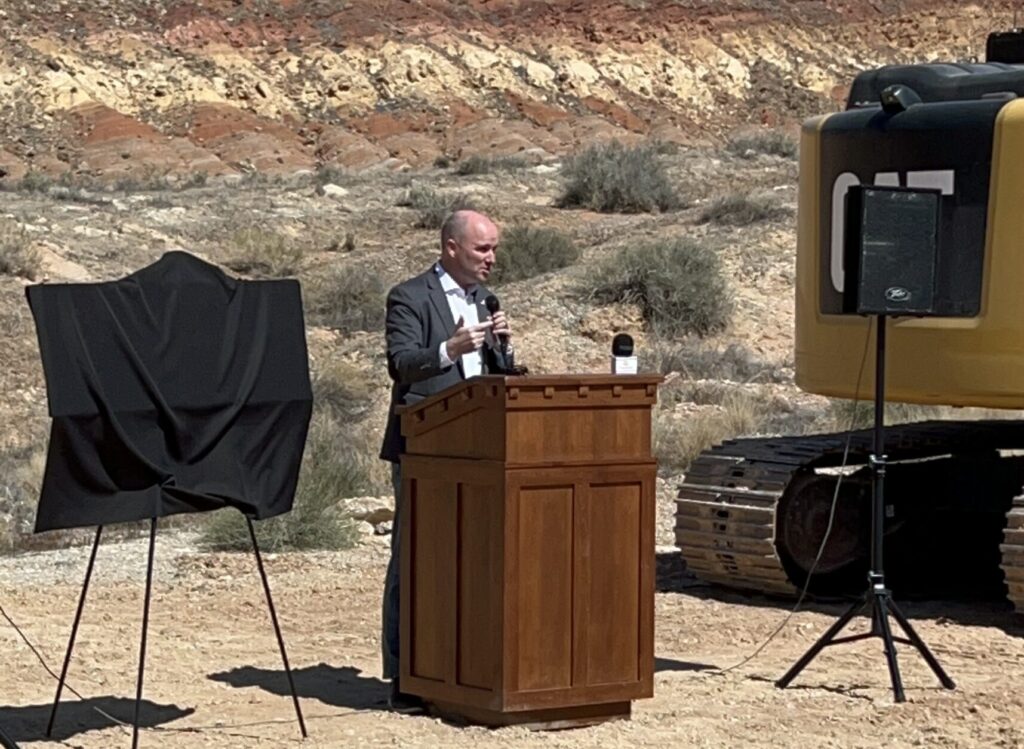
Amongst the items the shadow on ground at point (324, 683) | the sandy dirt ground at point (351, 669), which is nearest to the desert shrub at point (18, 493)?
the sandy dirt ground at point (351, 669)

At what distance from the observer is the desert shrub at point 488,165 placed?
39.8 m

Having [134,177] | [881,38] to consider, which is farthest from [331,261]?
[881,38]

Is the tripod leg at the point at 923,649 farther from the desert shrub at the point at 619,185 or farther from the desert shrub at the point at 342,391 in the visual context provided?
the desert shrub at the point at 619,185

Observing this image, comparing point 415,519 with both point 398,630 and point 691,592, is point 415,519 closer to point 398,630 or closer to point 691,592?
point 398,630

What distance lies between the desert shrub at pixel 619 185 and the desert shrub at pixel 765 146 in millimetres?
6862

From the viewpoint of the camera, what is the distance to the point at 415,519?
7.82 m

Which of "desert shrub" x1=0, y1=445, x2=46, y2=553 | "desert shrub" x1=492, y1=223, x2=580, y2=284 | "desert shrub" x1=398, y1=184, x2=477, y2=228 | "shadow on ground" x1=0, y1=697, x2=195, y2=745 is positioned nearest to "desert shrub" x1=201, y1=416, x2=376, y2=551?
"desert shrub" x1=0, y1=445, x2=46, y2=553

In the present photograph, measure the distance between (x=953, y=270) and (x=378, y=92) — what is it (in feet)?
130

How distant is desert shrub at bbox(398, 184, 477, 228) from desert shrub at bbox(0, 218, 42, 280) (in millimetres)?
7460

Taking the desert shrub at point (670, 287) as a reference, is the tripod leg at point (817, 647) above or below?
below

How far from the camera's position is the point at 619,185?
3303 centimetres

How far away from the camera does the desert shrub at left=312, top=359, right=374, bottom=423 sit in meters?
19.7

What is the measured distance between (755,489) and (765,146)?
32.4 metres

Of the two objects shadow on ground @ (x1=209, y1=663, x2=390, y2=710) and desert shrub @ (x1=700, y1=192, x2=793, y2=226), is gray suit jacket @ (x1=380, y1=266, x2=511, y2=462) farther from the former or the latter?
desert shrub @ (x1=700, y1=192, x2=793, y2=226)
